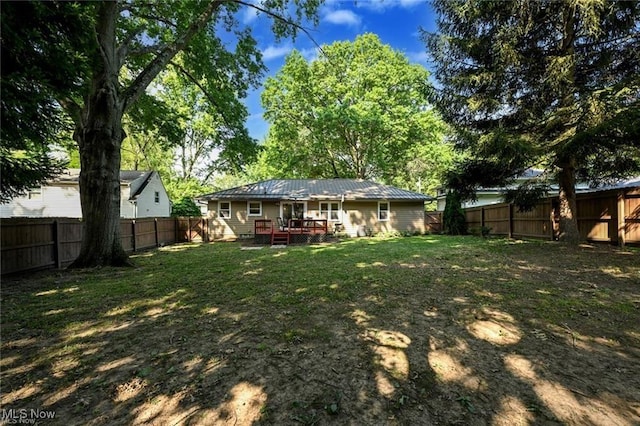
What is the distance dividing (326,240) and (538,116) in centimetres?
975

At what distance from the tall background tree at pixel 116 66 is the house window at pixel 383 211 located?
9484mm

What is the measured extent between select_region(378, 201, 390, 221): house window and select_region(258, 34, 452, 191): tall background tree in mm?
7240

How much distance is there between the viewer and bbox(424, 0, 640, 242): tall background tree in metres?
7.80

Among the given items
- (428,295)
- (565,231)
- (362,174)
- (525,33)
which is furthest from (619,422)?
(362,174)

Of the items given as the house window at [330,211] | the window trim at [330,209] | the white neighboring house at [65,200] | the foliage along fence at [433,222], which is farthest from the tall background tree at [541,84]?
the white neighboring house at [65,200]

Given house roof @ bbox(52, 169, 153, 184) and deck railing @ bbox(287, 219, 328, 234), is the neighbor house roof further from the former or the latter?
deck railing @ bbox(287, 219, 328, 234)

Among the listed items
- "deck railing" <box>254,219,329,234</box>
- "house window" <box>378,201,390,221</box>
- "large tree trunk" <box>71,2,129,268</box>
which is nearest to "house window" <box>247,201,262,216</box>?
"deck railing" <box>254,219,329,234</box>

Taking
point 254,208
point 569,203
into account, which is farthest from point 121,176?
point 569,203

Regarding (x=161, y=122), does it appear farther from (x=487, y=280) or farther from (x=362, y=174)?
(x=362, y=174)

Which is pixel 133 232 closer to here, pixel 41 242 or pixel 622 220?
pixel 41 242

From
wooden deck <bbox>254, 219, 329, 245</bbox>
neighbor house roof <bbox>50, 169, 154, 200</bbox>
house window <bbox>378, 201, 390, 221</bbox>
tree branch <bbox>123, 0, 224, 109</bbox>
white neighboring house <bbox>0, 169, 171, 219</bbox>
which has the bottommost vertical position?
wooden deck <bbox>254, 219, 329, 245</bbox>

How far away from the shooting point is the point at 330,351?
289 cm

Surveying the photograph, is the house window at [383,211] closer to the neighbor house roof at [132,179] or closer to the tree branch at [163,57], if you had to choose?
the tree branch at [163,57]
